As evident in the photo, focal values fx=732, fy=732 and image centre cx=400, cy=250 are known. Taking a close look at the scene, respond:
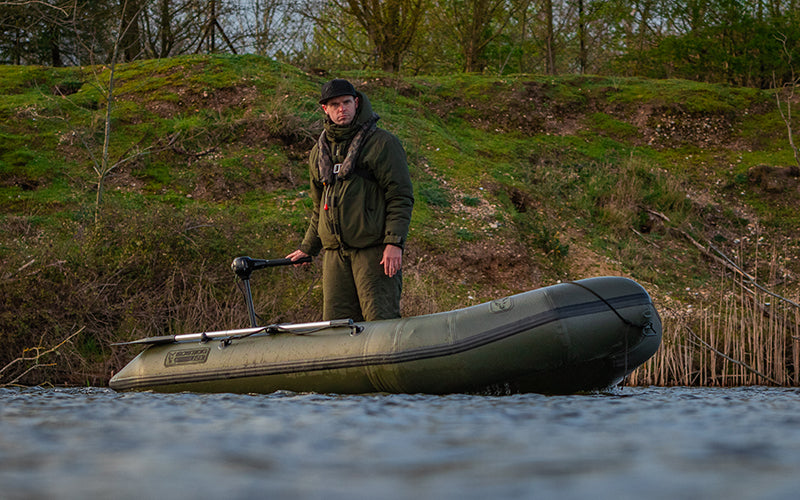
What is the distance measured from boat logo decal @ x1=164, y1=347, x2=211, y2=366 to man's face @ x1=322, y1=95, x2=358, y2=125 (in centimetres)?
167

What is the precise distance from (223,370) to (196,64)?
964 centimetres

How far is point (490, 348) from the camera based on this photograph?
393 centimetres

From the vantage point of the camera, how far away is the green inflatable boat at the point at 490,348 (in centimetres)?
390

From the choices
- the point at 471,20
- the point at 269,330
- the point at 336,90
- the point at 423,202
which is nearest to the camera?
the point at 269,330

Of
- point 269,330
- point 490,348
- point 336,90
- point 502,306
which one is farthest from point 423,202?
point 490,348

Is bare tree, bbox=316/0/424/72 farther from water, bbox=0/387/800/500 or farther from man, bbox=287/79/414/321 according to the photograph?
water, bbox=0/387/800/500

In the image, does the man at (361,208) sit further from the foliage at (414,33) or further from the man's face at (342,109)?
the foliage at (414,33)

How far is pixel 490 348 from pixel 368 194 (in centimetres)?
136

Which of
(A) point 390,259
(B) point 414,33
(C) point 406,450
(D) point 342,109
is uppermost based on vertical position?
(B) point 414,33

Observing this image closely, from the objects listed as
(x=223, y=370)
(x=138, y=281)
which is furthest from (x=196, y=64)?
(x=223, y=370)

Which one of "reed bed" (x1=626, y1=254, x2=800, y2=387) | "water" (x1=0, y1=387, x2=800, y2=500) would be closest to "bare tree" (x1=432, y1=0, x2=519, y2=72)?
"reed bed" (x1=626, y1=254, x2=800, y2=387)

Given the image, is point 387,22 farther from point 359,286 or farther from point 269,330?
point 269,330

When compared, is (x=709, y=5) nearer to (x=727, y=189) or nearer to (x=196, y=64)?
(x=727, y=189)

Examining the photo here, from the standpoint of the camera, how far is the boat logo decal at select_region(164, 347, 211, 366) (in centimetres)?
459
